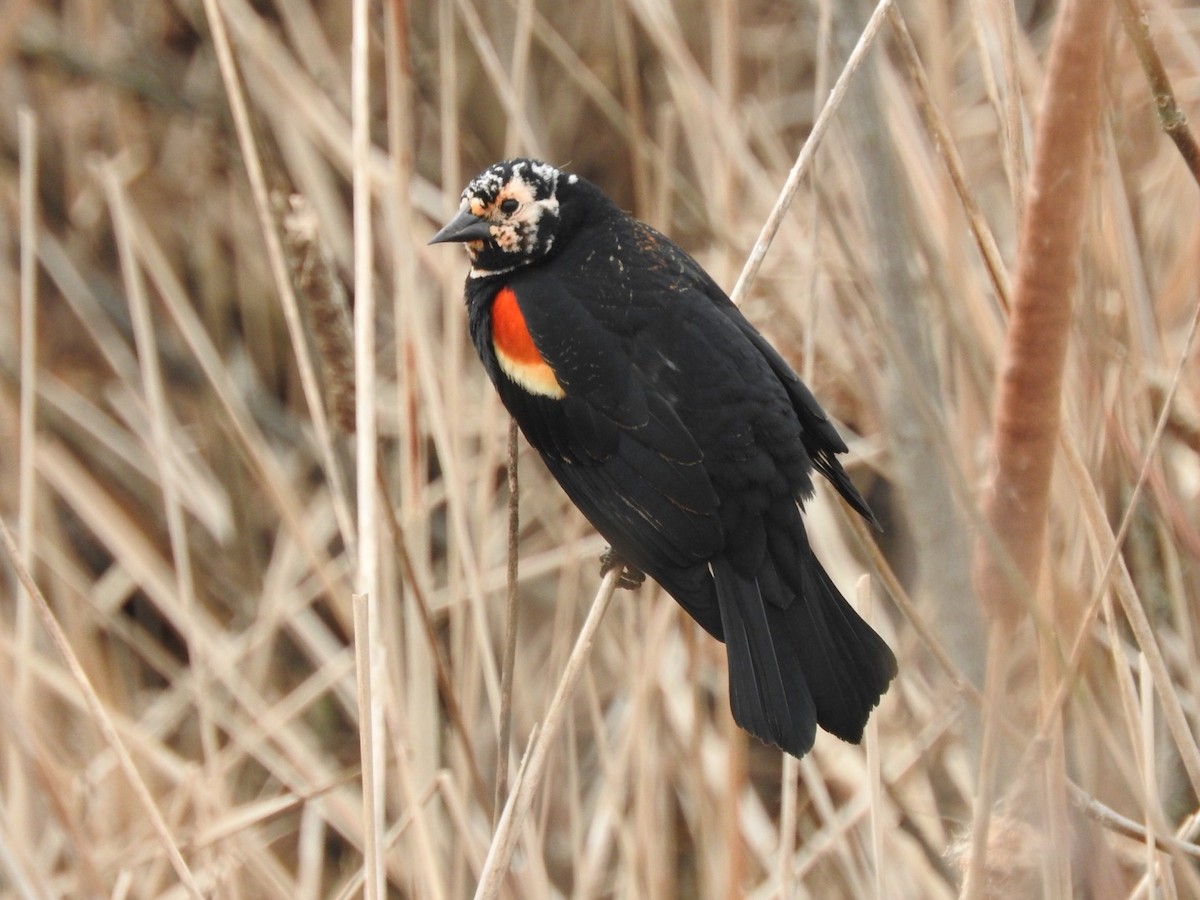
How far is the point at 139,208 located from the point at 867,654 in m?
2.36

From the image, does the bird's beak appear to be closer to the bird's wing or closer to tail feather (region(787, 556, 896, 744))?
the bird's wing

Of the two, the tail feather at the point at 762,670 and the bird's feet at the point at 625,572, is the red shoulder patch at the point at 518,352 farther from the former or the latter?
the tail feather at the point at 762,670

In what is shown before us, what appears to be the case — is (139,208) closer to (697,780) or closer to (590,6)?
(590,6)

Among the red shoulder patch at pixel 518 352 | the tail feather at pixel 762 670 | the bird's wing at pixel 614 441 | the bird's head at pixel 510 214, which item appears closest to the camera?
the tail feather at pixel 762 670

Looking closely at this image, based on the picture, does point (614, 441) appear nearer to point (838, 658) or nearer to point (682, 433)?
point (682, 433)

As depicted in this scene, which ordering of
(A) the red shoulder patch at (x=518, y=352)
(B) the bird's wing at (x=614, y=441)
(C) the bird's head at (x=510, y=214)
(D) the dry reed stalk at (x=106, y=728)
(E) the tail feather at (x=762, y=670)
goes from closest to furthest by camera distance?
1. (D) the dry reed stalk at (x=106, y=728)
2. (E) the tail feather at (x=762, y=670)
3. (B) the bird's wing at (x=614, y=441)
4. (A) the red shoulder patch at (x=518, y=352)
5. (C) the bird's head at (x=510, y=214)

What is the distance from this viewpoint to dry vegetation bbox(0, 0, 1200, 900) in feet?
4.64

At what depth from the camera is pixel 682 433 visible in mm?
1757

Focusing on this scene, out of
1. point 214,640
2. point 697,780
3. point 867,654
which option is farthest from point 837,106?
point 214,640

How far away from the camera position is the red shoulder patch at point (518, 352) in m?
1.85

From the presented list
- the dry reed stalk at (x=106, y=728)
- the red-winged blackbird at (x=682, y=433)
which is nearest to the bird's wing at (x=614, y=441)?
the red-winged blackbird at (x=682, y=433)

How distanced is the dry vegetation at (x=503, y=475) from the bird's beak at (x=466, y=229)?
7 centimetres

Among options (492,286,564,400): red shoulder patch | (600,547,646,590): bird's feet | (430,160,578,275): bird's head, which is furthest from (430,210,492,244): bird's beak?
(600,547,646,590): bird's feet

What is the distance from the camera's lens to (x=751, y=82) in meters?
3.35
